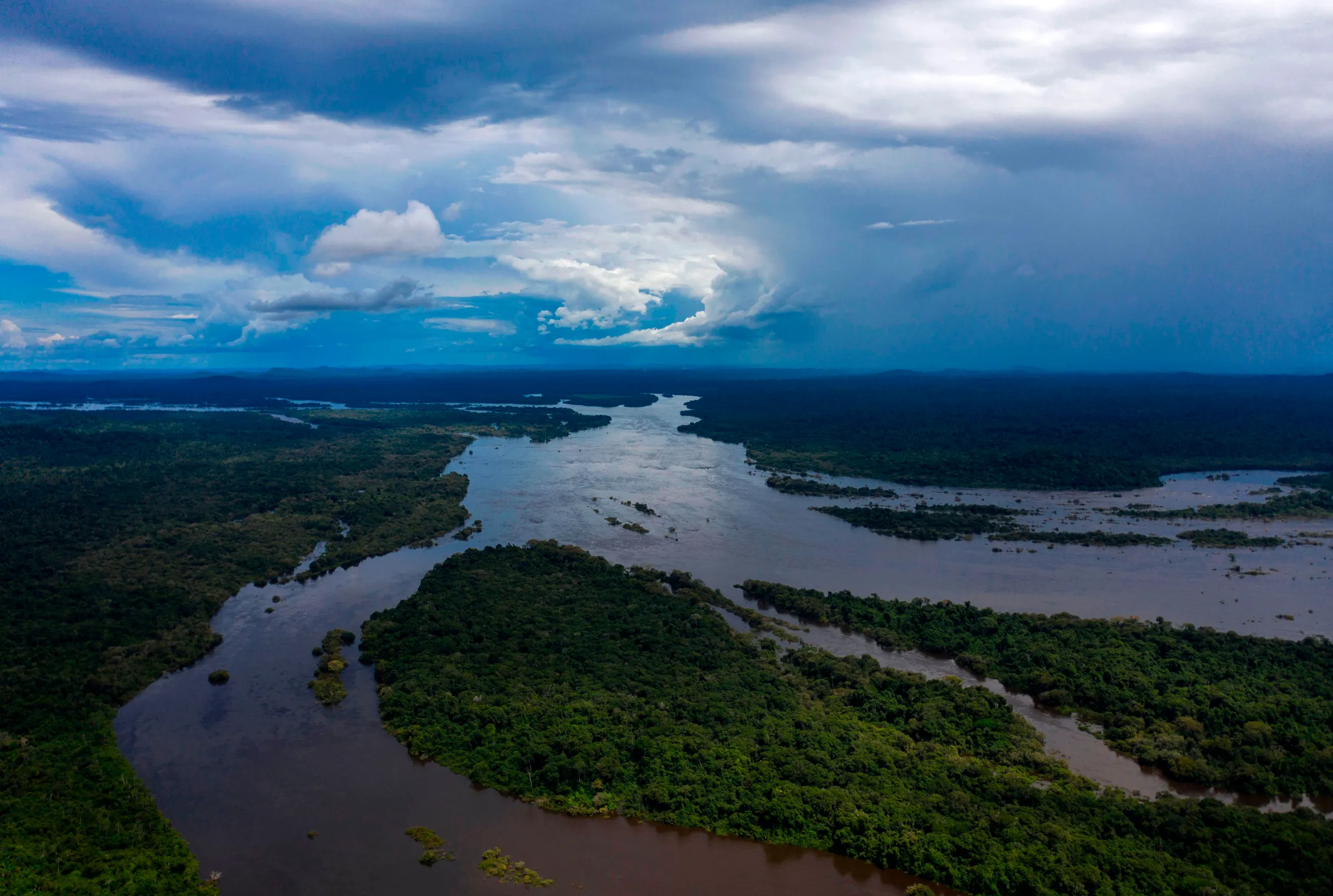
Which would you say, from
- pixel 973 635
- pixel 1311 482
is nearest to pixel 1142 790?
pixel 973 635

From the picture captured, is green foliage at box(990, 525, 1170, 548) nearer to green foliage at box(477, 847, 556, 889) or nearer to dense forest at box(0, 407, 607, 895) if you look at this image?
dense forest at box(0, 407, 607, 895)

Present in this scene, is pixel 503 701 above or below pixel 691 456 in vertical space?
below

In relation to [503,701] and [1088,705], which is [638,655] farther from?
[1088,705]

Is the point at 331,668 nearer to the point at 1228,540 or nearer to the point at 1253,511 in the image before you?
the point at 1228,540

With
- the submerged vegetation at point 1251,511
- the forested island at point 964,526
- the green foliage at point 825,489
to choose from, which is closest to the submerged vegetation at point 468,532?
the forested island at point 964,526

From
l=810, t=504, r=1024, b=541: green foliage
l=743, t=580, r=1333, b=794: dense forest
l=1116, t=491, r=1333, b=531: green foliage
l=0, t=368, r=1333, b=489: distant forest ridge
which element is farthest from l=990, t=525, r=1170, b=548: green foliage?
l=0, t=368, r=1333, b=489: distant forest ridge

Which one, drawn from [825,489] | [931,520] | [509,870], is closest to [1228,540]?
[931,520]

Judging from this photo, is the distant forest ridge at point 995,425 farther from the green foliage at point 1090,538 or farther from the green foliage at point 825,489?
the green foliage at point 1090,538
